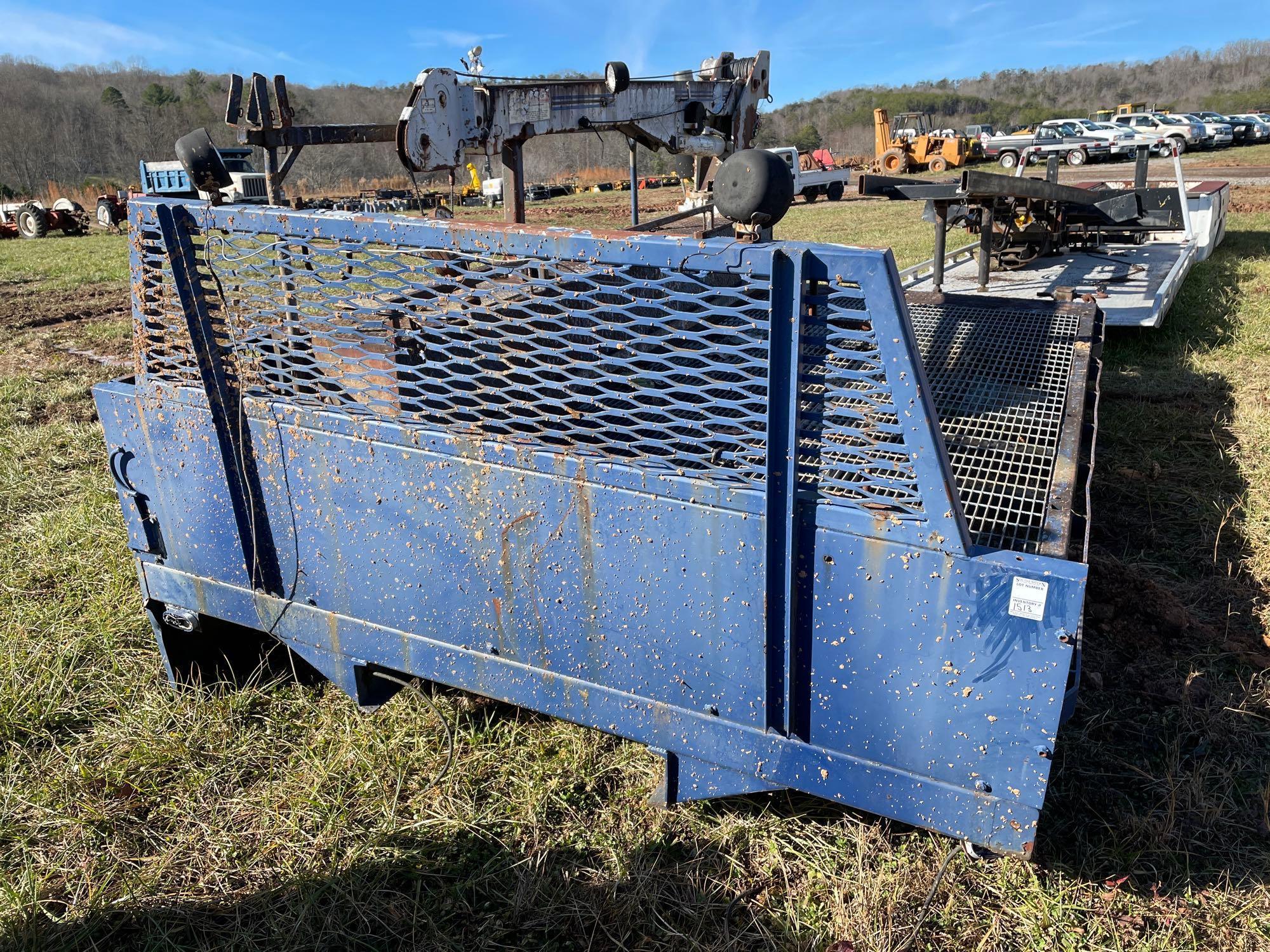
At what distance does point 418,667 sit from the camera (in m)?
2.59

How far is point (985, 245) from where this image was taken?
6.93 meters

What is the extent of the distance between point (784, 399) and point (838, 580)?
0.42m

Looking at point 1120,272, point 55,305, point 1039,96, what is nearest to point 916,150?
point 1120,272

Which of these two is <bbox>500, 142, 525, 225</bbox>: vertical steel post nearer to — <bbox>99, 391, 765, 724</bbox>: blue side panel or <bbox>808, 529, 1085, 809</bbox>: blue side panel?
<bbox>99, 391, 765, 724</bbox>: blue side panel

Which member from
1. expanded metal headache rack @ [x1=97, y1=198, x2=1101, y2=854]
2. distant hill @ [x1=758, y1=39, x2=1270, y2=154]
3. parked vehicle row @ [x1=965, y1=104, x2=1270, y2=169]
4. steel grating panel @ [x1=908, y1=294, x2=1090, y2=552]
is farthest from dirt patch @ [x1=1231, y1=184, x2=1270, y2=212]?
distant hill @ [x1=758, y1=39, x2=1270, y2=154]

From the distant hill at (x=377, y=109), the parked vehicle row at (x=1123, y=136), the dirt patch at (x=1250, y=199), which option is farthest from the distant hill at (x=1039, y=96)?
the dirt patch at (x=1250, y=199)

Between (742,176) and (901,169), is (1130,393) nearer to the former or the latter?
(742,176)

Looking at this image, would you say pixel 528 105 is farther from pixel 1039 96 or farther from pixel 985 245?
pixel 1039 96

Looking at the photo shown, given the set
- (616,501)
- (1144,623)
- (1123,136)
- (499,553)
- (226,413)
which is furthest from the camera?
(1123,136)

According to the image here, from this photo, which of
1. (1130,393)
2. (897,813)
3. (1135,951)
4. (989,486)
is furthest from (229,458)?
(1130,393)

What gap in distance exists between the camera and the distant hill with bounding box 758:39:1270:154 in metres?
61.5

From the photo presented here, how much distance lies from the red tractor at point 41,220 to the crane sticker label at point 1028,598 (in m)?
27.8

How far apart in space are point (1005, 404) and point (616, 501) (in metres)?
2.06

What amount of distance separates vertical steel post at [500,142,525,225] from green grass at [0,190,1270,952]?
213 cm
